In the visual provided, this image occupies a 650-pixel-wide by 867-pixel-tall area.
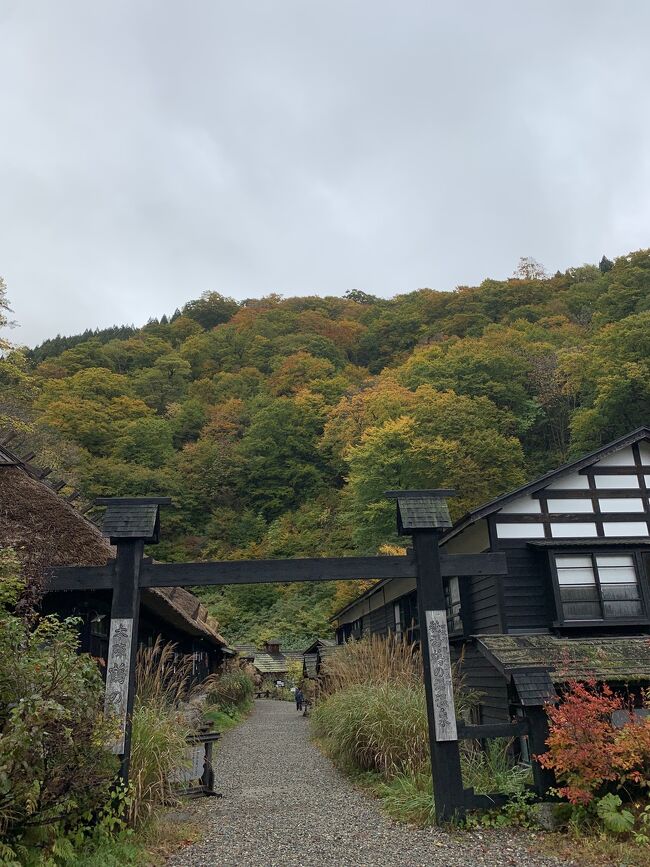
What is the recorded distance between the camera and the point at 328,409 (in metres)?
41.6

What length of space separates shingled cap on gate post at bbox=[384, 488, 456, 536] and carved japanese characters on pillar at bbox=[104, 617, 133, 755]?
315cm

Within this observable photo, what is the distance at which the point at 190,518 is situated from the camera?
4131 cm

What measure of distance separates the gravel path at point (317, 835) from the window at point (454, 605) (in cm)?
451

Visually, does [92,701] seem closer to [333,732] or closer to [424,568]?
[424,568]

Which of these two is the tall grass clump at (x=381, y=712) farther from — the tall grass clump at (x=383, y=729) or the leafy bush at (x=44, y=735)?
the leafy bush at (x=44, y=735)

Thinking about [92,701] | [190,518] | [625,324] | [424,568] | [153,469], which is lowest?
[92,701]

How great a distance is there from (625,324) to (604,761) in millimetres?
28730

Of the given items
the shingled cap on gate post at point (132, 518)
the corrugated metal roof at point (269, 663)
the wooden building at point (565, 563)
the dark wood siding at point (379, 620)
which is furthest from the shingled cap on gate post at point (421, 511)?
the corrugated metal roof at point (269, 663)

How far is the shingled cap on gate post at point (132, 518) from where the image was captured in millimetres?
6434

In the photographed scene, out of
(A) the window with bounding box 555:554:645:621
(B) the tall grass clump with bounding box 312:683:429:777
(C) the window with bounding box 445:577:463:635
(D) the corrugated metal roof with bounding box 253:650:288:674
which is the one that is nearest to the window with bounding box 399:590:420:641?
(C) the window with bounding box 445:577:463:635

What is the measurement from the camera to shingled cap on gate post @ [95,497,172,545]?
6434 mm

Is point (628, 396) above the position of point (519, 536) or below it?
Answer: above

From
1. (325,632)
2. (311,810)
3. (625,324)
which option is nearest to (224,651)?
(325,632)

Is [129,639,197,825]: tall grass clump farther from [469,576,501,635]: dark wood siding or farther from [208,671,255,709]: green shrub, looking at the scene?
[208,671,255,709]: green shrub
